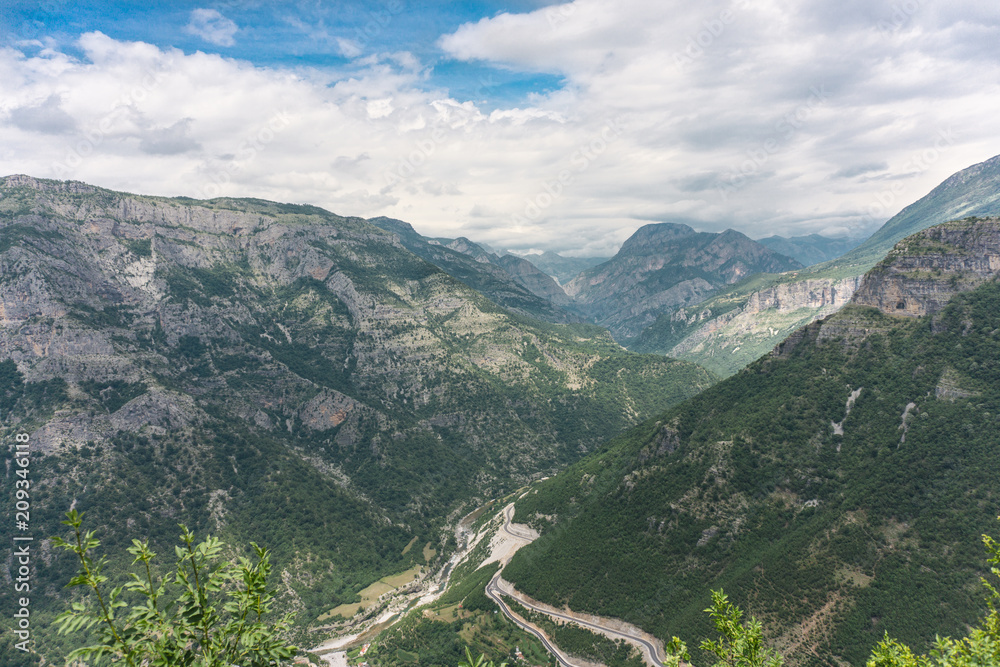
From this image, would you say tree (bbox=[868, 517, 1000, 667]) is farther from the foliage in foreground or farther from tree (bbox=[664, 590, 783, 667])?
tree (bbox=[664, 590, 783, 667])

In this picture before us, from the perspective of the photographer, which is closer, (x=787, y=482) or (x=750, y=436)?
(x=787, y=482)

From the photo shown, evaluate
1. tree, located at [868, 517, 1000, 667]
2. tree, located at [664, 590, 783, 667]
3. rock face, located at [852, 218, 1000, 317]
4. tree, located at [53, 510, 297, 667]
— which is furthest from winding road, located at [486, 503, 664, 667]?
rock face, located at [852, 218, 1000, 317]

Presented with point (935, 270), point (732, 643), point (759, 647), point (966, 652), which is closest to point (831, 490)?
point (935, 270)

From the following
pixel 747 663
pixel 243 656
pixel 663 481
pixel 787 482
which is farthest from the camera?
pixel 663 481

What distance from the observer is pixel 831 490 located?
417 feet

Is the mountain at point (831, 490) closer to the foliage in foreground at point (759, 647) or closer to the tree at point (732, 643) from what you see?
the foliage in foreground at point (759, 647)

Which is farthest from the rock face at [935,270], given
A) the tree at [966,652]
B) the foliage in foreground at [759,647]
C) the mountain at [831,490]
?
the foliage in foreground at [759,647]

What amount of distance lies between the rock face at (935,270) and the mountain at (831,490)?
1.73 ft

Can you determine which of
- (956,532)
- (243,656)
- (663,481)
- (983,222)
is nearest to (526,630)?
(663,481)

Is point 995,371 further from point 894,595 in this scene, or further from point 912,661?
point 912,661

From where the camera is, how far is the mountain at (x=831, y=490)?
102 m

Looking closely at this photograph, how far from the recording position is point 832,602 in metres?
105

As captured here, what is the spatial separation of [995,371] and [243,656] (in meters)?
173

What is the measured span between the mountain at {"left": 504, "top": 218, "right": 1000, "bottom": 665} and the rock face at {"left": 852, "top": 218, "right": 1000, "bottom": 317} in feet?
1.73
